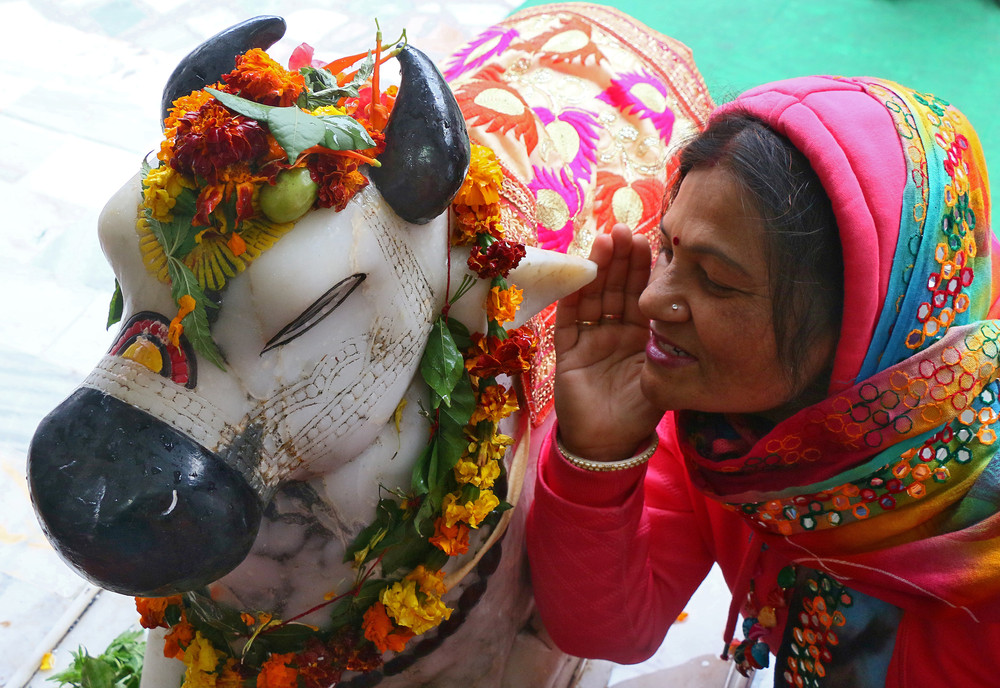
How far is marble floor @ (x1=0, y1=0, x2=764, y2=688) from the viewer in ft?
6.16

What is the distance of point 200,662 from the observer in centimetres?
118

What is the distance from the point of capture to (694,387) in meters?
1.20

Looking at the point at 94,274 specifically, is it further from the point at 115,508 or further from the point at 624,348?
the point at 115,508

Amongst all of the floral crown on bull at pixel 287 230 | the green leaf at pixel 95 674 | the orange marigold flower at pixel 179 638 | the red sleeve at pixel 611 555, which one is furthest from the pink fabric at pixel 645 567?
the green leaf at pixel 95 674

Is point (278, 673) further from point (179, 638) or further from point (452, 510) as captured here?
point (452, 510)

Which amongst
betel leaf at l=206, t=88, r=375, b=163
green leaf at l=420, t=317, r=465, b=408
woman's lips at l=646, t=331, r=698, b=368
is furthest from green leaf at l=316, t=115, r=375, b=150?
woman's lips at l=646, t=331, r=698, b=368

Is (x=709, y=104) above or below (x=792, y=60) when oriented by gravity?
above

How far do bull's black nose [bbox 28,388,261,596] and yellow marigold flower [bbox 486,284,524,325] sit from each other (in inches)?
13.4

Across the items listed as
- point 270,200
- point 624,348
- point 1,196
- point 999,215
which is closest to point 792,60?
point 999,215

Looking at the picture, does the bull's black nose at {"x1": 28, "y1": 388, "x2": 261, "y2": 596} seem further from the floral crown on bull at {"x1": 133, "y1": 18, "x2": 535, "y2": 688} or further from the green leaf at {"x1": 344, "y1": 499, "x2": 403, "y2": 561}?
the green leaf at {"x1": 344, "y1": 499, "x2": 403, "y2": 561}

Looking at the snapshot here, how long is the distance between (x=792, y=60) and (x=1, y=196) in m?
2.54

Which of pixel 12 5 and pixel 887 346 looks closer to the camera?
pixel 887 346

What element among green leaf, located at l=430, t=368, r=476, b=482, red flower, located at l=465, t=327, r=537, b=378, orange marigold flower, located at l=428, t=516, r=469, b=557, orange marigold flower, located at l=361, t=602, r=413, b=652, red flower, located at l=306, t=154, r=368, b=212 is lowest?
orange marigold flower, located at l=361, t=602, r=413, b=652

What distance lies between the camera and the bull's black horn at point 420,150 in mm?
933
